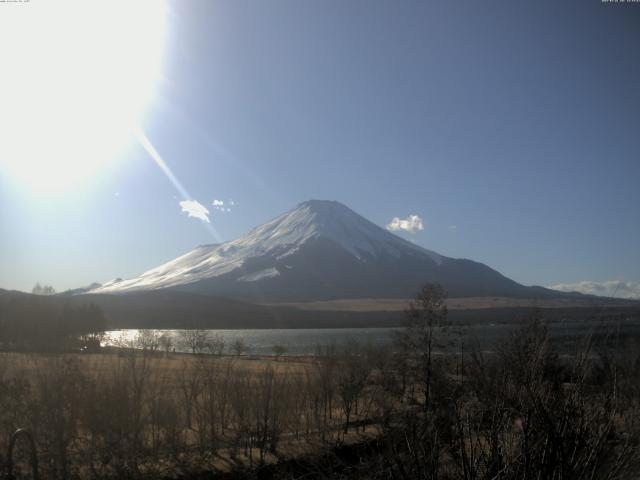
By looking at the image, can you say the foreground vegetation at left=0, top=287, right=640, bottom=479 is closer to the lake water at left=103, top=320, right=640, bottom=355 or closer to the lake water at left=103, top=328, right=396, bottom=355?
the lake water at left=103, top=320, right=640, bottom=355

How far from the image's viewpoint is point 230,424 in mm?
21953

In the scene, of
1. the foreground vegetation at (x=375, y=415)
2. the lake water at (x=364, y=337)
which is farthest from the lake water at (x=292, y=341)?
the foreground vegetation at (x=375, y=415)

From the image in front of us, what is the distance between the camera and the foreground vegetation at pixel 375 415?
356 cm

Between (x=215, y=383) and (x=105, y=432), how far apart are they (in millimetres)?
6321

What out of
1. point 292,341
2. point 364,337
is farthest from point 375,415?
point 292,341

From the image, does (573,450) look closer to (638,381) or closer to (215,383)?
(638,381)

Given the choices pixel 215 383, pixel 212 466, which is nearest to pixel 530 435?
pixel 212 466

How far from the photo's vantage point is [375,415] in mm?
18906

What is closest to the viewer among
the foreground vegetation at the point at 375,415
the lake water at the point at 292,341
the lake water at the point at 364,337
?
the foreground vegetation at the point at 375,415

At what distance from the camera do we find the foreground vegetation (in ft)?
11.7

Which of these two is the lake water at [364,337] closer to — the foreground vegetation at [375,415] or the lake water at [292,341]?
the lake water at [292,341]

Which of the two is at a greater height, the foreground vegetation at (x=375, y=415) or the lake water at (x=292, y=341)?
the foreground vegetation at (x=375, y=415)

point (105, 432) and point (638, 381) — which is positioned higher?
point (638, 381)

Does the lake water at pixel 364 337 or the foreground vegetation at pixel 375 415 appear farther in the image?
the lake water at pixel 364 337
